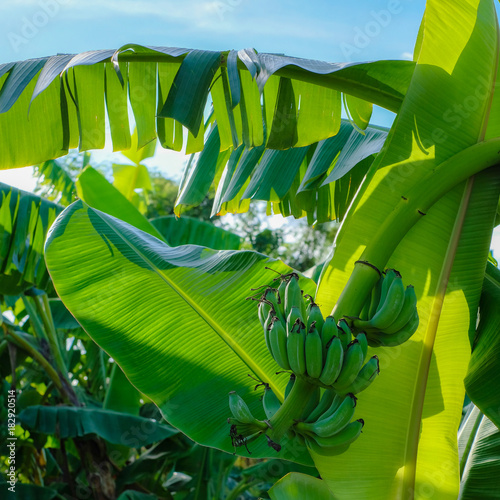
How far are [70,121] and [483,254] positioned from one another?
1.34m

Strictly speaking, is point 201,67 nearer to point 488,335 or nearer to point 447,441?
point 488,335

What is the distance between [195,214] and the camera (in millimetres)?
10406

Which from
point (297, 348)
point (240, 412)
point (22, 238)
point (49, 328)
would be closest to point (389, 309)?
point (297, 348)

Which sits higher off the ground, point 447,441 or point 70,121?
point 70,121

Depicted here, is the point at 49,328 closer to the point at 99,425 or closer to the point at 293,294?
the point at 99,425

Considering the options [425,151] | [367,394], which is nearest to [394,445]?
[367,394]

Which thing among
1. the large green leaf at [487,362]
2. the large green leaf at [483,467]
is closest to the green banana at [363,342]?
the large green leaf at [487,362]

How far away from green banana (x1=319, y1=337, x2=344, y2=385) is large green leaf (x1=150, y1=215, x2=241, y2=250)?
2450mm

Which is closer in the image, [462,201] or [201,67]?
[201,67]

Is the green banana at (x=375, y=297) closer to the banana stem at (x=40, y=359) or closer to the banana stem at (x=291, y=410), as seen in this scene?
the banana stem at (x=291, y=410)

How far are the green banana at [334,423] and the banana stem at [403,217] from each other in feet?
0.61

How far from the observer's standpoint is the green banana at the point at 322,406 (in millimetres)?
1091

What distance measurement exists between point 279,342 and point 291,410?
0.44 feet

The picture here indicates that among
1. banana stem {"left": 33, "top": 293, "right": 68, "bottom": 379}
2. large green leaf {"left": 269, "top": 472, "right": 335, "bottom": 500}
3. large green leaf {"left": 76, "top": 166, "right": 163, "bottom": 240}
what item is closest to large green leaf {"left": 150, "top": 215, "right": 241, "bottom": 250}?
large green leaf {"left": 76, "top": 166, "right": 163, "bottom": 240}
